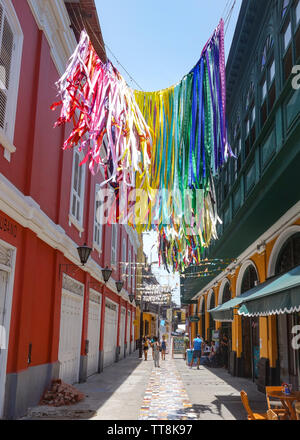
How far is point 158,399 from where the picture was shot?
10883 mm

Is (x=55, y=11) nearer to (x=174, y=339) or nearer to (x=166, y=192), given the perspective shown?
(x=166, y=192)

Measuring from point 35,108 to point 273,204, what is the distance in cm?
591

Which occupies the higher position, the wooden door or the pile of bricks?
the wooden door

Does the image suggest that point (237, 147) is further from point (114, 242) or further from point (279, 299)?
point (114, 242)

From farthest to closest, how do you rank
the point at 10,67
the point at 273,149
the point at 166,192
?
the point at 273,149 → the point at 10,67 → the point at 166,192

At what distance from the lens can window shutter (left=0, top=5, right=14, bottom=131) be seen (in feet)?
24.1

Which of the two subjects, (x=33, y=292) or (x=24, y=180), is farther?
(x=33, y=292)

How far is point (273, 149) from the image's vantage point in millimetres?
9625

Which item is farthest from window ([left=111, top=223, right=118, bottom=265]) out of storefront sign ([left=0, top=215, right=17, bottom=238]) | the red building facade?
storefront sign ([left=0, top=215, right=17, bottom=238])

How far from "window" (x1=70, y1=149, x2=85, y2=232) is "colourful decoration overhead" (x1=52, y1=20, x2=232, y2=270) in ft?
18.7

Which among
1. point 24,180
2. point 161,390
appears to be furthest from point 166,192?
point 161,390

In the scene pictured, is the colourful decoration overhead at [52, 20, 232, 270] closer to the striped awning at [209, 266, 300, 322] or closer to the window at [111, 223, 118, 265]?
the striped awning at [209, 266, 300, 322]

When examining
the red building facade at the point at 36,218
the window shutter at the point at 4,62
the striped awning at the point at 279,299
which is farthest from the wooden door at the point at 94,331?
the window shutter at the point at 4,62
